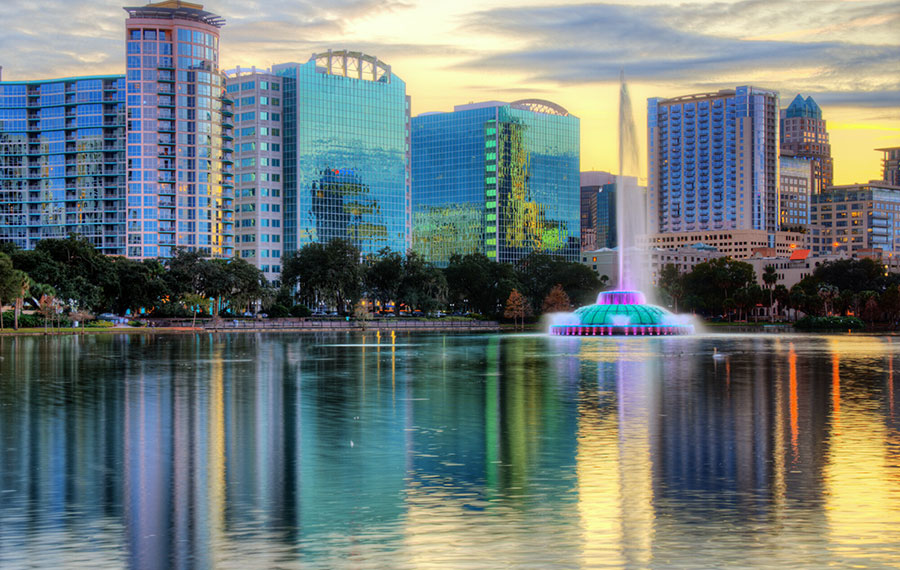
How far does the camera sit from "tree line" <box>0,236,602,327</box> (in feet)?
437

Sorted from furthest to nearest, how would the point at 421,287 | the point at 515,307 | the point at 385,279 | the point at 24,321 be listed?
the point at 421,287 → the point at 385,279 → the point at 515,307 → the point at 24,321

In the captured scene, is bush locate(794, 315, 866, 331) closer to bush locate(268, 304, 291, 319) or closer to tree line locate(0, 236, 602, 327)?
tree line locate(0, 236, 602, 327)

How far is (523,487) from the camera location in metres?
20.7

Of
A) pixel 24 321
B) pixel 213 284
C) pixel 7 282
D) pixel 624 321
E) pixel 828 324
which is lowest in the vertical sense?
pixel 828 324

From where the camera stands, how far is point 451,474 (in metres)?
22.2

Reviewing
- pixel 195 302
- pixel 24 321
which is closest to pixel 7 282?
pixel 24 321

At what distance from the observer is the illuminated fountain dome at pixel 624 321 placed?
113238 mm

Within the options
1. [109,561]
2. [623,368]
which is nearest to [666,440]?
[109,561]

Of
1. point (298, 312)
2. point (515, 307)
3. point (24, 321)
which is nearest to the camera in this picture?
point (24, 321)

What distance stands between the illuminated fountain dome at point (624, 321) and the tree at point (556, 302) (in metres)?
66.9

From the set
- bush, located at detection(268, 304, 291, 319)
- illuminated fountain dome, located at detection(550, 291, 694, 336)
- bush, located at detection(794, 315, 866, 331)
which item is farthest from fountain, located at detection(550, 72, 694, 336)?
bush, located at detection(268, 304, 291, 319)

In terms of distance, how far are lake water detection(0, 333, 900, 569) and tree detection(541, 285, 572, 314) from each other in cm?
14163

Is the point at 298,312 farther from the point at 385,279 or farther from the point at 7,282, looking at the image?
the point at 7,282

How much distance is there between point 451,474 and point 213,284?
142m
